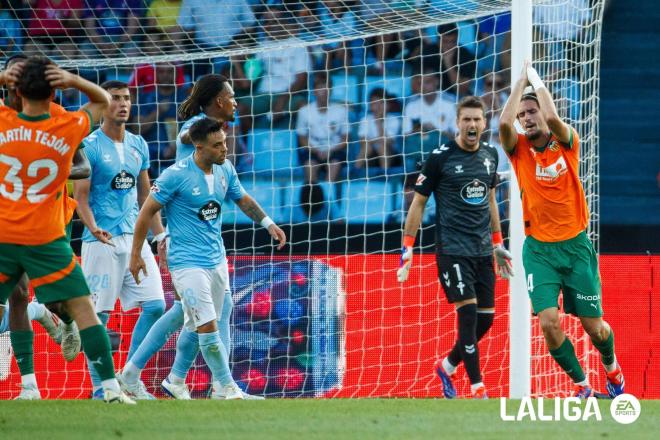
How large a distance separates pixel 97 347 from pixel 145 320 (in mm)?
2064

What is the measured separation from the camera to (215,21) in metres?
10.6

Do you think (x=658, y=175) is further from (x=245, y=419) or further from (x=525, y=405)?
(x=245, y=419)

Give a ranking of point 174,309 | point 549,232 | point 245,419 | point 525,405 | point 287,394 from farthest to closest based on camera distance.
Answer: point 287,394 → point 174,309 → point 549,232 → point 525,405 → point 245,419

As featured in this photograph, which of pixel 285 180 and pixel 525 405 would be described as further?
pixel 285 180

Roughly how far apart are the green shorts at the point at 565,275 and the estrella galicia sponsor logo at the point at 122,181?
2.75 meters

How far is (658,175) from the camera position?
10523 mm

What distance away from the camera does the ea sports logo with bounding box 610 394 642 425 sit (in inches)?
231

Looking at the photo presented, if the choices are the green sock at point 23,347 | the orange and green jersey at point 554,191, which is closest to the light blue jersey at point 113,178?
the green sock at point 23,347

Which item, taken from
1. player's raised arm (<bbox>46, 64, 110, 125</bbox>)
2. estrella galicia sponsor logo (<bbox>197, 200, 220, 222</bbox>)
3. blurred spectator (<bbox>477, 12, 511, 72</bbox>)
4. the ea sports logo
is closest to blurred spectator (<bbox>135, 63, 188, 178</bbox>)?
blurred spectator (<bbox>477, 12, 511, 72</bbox>)

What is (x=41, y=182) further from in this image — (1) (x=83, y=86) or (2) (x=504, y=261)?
(2) (x=504, y=261)

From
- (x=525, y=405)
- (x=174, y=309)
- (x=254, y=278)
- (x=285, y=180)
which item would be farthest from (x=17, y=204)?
(x=285, y=180)

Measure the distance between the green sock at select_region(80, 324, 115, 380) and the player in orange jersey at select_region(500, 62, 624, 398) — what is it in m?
2.51

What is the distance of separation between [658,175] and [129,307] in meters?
4.92

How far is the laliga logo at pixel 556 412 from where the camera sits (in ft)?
19.3
